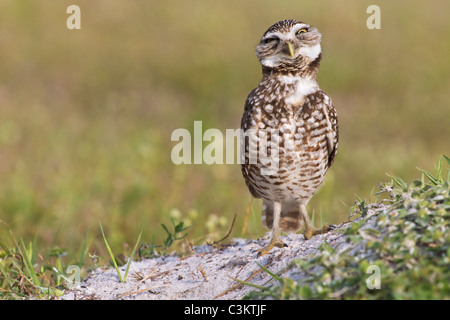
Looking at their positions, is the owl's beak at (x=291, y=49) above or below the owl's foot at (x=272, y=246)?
above

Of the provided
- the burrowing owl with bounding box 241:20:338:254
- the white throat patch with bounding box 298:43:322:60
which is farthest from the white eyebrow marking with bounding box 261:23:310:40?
the white throat patch with bounding box 298:43:322:60

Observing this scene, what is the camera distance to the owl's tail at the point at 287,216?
477 centimetres

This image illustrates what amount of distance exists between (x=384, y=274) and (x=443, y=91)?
10432 millimetres

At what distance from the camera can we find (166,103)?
40.0ft

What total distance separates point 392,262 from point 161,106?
962cm

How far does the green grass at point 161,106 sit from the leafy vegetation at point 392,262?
137 cm

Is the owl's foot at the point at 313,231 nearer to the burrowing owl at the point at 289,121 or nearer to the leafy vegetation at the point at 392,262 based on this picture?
the burrowing owl at the point at 289,121

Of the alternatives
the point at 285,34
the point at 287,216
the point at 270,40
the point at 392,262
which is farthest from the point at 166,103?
the point at 392,262

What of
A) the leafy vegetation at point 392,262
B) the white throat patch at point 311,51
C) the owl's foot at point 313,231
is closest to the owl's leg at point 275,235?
the owl's foot at point 313,231

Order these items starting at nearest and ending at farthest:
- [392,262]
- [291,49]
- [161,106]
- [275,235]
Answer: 1. [392,262]
2. [291,49]
3. [275,235]
4. [161,106]

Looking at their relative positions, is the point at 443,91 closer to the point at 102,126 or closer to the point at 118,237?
the point at 102,126

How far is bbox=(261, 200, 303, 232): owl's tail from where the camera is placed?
477 centimetres

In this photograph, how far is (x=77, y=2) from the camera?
16.1 m

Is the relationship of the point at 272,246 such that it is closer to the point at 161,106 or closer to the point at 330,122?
the point at 330,122
